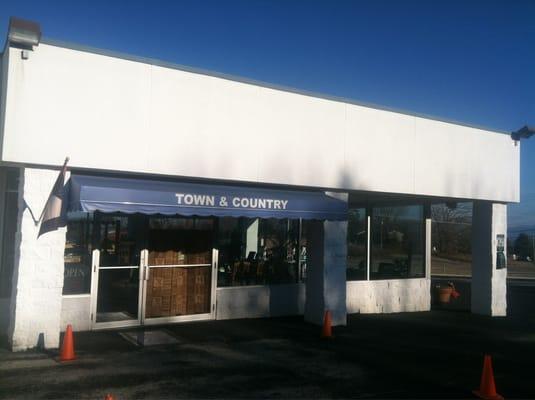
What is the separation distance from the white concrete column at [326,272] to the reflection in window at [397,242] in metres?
3.07

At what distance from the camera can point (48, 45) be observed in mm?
8391

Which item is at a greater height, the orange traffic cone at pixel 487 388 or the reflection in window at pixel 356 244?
the reflection in window at pixel 356 244

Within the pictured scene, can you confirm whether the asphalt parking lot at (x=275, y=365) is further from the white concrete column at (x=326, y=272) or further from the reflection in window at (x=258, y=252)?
the reflection in window at (x=258, y=252)

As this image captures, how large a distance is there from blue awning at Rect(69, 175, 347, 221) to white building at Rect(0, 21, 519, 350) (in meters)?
0.03

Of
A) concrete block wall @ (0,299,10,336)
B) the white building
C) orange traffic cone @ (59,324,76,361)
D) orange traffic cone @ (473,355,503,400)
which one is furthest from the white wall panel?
orange traffic cone @ (473,355,503,400)

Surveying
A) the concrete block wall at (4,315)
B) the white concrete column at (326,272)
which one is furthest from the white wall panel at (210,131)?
the concrete block wall at (4,315)

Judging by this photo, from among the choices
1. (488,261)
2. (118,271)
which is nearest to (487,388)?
(118,271)

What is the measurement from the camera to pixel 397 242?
50.3 ft

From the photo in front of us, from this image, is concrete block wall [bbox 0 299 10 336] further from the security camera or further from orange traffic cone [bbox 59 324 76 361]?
the security camera

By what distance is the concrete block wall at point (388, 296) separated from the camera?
45.7 feet

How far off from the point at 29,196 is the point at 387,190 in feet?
25.1

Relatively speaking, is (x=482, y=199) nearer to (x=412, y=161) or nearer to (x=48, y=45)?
(x=412, y=161)

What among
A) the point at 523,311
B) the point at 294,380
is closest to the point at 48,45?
the point at 294,380

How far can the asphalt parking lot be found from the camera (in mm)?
6715
